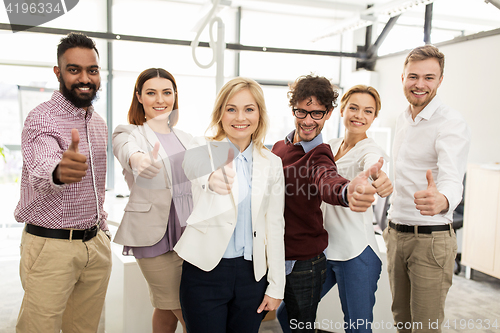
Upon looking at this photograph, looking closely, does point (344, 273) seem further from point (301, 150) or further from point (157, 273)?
point (157, 273)

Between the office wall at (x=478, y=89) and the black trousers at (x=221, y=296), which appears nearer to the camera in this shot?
the black trousers at (x=221, y=296)

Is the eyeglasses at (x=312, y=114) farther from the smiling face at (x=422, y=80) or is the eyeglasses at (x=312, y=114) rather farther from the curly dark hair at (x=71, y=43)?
the curly dark hair at (x=71, y=43)

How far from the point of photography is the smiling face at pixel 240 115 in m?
1.40

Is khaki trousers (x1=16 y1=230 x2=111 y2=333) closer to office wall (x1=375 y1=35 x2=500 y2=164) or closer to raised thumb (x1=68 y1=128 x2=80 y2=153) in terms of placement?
raised thumb (x1=68 y1=128 x2=80 y2=153)

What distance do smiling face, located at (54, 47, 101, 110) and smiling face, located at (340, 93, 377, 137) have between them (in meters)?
1.15

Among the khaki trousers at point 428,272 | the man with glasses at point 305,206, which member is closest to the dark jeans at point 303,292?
the man with glasses at point 305,206

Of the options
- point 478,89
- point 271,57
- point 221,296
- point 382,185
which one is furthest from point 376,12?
point 221,296

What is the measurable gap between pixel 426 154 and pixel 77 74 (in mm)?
1598

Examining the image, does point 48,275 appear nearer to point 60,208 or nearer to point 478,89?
point 60,208

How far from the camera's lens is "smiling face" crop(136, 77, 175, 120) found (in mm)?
1585

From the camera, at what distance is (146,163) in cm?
135

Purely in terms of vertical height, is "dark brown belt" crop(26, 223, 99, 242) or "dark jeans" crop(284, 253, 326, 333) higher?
"dark brown belt" crop(26, 223, 99, 242)

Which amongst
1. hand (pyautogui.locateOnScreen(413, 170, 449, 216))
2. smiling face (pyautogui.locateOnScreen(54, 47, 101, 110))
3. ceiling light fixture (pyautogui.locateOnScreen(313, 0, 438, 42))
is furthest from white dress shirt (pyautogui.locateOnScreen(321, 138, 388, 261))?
ceiling light fixture (pyautogui.locateOnScreen(313, 0, 438, 42))

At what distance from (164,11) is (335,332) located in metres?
5.75
